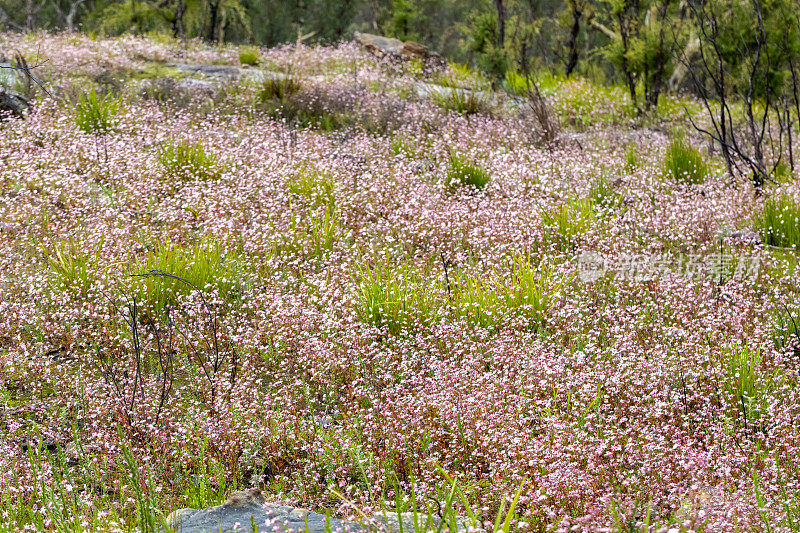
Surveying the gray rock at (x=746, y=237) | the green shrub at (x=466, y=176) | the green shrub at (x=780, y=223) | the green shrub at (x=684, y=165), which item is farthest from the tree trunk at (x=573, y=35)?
the gray rock at (x=746, y=237)

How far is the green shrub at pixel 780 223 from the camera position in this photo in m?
6.49

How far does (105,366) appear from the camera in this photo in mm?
4465

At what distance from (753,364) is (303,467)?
288 cm

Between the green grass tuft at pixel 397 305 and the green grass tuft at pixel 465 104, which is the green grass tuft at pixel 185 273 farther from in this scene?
the green grass tuft at pixel 465 104

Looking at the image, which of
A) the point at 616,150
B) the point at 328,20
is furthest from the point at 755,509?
the point at 328,20

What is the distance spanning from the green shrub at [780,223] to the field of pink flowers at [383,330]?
48 millimetres

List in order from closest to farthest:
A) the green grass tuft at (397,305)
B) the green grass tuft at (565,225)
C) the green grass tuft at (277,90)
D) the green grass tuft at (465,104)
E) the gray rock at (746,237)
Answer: the green grass tuft at (397,305) < the gray rock at (746,237) < the green grass tuft at (565,225) < the green grass tuft at (277,90) < the green grass tuft at (465,104)

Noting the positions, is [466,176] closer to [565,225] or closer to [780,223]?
[565,225]

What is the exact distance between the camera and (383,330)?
16.2ft

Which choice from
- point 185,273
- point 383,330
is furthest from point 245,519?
point 185,273

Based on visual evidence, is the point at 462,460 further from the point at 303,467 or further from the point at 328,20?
the point at 328,20

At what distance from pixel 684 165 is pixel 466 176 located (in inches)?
113

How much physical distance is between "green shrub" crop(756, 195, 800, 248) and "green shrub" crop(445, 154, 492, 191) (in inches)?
117

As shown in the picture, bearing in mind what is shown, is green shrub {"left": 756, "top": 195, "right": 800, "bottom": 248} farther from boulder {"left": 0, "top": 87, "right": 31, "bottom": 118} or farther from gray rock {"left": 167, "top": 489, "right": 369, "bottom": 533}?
boulder {"left": 0, "top": 87, "right": 31, "bottom": 118}
